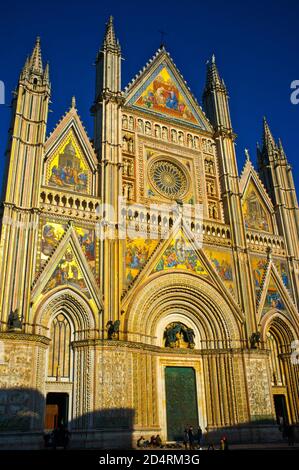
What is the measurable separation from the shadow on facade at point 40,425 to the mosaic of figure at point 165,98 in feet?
55.1

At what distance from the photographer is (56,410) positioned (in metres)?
18.0

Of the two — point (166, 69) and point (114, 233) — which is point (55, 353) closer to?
point (114, 233)

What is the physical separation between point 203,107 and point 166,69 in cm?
357

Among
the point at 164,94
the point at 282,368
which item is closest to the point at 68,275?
the point at 282,368

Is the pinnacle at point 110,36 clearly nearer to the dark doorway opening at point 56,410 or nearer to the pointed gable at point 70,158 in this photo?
the pointed gable at point 70,158

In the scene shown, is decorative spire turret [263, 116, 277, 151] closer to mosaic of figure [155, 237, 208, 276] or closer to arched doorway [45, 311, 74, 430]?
mosaic of figure [155, 237, 208, 276]

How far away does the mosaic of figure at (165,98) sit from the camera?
26.5m

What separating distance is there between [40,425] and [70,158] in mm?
12180

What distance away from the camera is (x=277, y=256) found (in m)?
25.4

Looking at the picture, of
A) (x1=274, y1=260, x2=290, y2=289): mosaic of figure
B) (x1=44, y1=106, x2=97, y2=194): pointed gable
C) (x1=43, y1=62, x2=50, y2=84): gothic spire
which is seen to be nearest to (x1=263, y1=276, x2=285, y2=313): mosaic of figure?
(x1=274, y1=260, x2=290, y2=289): mosaic of figure

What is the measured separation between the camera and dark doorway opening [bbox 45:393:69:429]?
17.7m

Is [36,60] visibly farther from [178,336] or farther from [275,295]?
[275,295]

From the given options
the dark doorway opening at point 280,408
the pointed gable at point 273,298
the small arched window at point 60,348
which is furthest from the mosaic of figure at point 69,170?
the dark doorway opening at point 280,408

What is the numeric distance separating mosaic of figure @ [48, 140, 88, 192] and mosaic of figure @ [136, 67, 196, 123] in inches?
232
